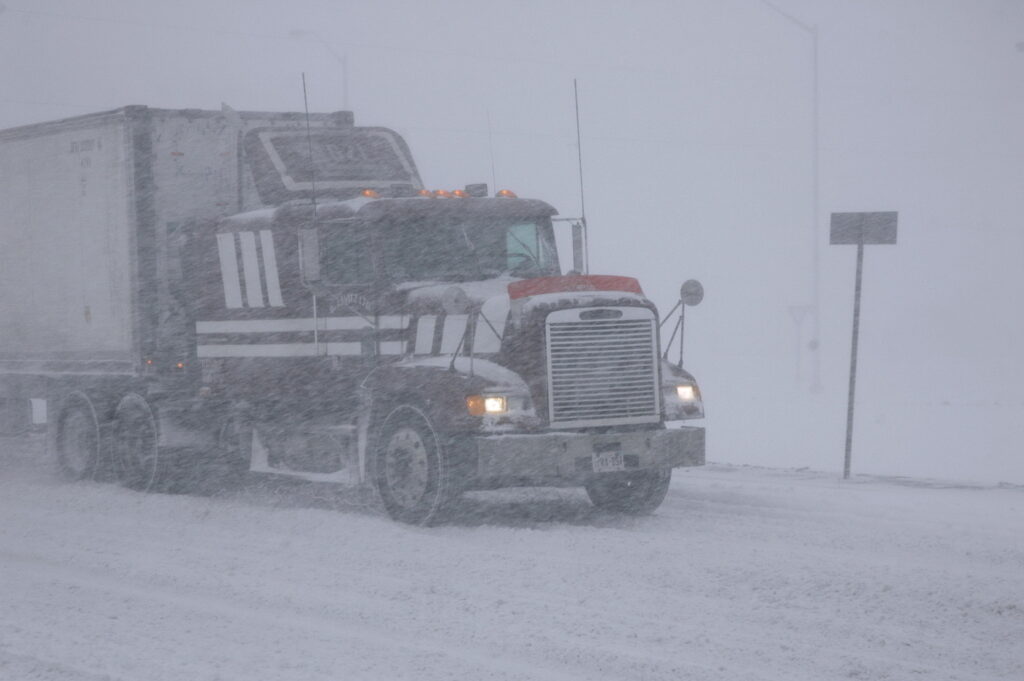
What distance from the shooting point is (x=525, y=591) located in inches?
362

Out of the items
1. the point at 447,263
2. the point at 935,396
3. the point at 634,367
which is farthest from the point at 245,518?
→ the point at 935,396

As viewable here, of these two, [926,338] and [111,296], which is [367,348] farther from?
[926,338]

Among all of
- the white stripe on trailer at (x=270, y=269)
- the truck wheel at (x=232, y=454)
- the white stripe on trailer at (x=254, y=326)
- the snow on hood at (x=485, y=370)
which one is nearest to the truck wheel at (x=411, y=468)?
the snow on hood at (x=485, y=370)

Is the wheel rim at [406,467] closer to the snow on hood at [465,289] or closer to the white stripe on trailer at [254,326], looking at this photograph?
the snow on hood at [465,289]

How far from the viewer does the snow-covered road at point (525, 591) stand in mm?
7508

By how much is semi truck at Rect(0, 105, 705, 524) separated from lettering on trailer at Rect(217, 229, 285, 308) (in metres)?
0.02

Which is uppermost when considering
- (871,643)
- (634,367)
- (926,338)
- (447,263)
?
(447,263)

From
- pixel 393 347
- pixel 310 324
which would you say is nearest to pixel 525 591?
pixel 393 347

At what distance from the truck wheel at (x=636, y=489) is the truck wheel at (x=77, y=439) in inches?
230

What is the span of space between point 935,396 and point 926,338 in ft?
66.6

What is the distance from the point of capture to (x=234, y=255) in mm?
14227

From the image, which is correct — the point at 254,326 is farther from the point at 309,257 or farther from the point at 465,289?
the point at 465,289

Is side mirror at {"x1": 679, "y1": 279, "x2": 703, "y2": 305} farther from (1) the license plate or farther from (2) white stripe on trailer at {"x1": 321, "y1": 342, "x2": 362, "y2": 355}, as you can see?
(2) white stripe on trailer at {"x1": 321, "y1": 342, "x2": 362, "y2": 355}

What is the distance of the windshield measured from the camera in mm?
12836
